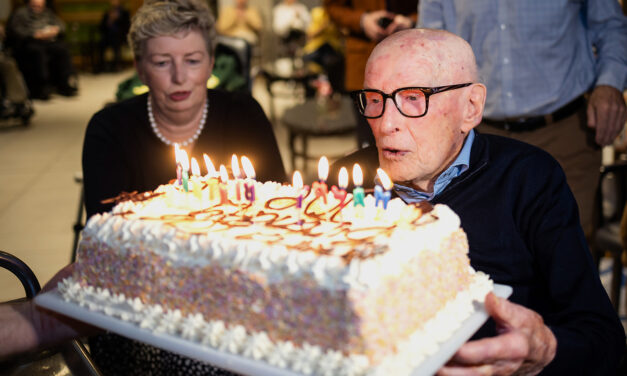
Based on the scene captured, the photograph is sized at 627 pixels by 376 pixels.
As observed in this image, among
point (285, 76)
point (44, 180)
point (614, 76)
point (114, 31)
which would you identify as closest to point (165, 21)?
point (614, 76)

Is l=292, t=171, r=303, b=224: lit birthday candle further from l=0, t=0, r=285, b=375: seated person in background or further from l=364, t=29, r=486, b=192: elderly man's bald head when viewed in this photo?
l=0, t=0, r=285, b=375: seated person in background

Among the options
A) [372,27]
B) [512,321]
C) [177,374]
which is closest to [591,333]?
[512,321]

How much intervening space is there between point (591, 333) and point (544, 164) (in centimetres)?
44

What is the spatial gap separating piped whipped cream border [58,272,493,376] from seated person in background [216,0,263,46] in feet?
31.3

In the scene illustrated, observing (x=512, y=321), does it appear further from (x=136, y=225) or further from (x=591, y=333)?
(x=136, y=225)

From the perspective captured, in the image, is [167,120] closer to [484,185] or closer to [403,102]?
[403,102]

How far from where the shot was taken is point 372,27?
309cm

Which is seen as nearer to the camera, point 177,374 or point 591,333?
point 591,333

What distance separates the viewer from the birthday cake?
1124 millimetres

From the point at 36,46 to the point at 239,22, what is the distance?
391 cm

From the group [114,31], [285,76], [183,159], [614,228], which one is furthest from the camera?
[114,31]

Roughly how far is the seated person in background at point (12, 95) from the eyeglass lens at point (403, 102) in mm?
8825

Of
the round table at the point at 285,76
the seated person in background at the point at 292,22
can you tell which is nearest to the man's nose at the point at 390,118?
the round table at the point at 285,76

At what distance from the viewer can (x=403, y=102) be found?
1.60 m
